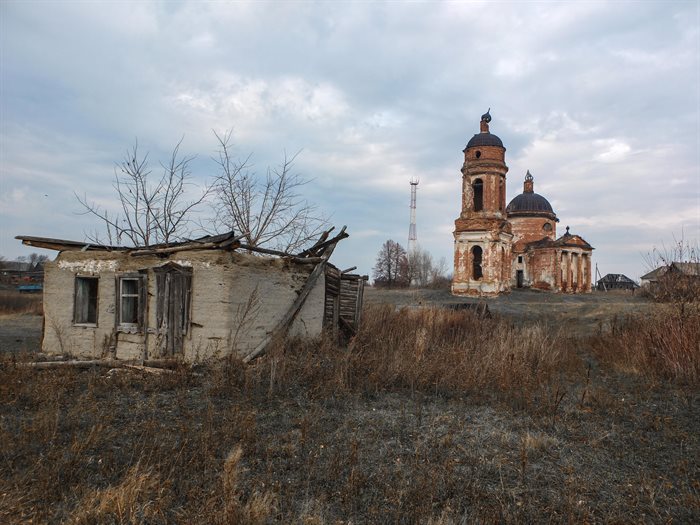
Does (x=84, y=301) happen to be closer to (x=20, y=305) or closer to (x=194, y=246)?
(x=194, y=246)

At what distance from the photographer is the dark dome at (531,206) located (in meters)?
36.2

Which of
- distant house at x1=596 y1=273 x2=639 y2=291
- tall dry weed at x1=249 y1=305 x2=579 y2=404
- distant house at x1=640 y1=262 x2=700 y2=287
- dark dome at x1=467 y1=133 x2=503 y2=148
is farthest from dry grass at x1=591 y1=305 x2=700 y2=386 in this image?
distant house at x1=596 y1=273 x2=639 y2=291

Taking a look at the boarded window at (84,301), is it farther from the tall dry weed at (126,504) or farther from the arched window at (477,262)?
the arched window at (477,262)

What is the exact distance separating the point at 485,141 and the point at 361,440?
1075 inches

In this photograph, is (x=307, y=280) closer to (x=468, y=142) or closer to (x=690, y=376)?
(x=690, y=376)

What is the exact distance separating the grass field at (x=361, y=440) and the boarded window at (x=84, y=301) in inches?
75.0

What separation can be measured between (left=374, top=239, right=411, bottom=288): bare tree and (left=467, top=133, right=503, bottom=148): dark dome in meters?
24.6

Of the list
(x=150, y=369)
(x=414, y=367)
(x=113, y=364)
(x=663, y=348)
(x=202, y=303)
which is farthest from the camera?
(x=663, y=348)

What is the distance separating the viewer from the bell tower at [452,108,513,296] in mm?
27778

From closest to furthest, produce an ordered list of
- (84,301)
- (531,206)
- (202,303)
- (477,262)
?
(202,303), (84,301), (477,262), (531,206)

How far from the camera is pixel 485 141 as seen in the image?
28.9 meters

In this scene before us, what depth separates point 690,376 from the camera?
762 centimetres

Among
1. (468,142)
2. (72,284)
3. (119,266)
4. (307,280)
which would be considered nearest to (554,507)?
(307,280)

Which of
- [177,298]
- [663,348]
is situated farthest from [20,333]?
[663,348]
